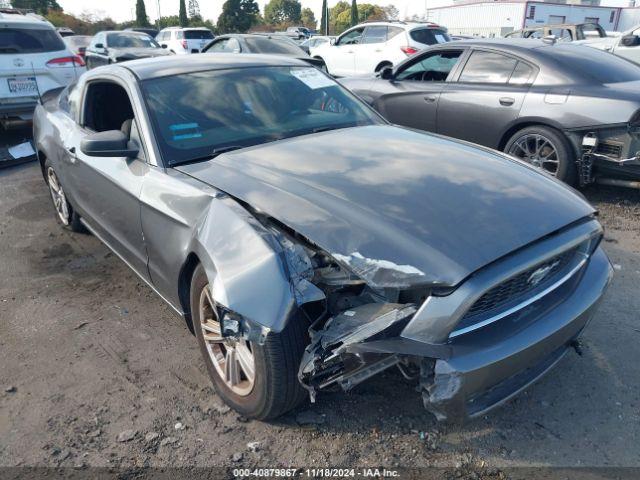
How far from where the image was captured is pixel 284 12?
302 feet

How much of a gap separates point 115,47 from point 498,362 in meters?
17.5

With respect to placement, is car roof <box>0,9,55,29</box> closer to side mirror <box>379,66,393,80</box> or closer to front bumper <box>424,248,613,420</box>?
side mirror <box>379,66,393,80</box>

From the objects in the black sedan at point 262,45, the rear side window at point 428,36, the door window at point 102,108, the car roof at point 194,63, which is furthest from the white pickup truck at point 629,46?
the door window at point 102,108

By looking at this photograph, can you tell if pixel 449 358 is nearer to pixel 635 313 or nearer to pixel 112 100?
pixel 635 313

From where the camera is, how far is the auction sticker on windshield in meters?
3.81

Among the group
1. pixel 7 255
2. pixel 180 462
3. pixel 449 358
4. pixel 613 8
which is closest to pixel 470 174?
pixel 449 358

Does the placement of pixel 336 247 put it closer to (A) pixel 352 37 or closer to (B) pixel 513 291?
(B) pixel 513 291

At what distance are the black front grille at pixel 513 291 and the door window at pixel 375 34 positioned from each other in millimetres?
11556

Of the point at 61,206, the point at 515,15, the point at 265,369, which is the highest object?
the point at 515,15

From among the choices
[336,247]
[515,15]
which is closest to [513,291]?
[336,247]

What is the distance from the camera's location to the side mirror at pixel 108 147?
119 inches

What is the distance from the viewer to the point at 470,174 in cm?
269

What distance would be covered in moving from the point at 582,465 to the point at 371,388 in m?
0.99

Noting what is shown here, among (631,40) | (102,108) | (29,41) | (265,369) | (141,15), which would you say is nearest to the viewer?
(265,369)
